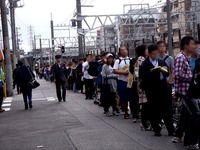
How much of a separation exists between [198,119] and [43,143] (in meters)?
3.27

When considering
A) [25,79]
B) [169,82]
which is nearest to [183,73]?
[169,82]

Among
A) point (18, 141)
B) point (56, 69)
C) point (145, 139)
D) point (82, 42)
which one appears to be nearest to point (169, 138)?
point (145, 139)

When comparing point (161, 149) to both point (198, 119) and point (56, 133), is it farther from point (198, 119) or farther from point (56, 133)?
point (56, 133)

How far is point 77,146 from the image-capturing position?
319 inches

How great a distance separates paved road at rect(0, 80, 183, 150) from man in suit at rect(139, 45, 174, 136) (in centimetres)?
36

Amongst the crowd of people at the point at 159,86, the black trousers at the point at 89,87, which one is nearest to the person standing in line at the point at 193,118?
the crowd of people at the point at 159,86

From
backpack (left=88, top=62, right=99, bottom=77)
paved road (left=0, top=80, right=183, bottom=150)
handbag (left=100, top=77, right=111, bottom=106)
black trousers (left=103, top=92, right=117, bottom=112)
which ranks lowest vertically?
paved road (left=0, top=80, right=183, bottom=150)

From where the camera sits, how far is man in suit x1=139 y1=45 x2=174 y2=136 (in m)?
8.44

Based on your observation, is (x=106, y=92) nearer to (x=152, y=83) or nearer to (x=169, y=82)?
(x=169, y=82)

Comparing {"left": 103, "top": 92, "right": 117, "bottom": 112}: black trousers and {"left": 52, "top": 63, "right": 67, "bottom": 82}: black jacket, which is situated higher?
{"left": 52, "top": 63, "right": 67, "bottom": 82}: black jacket

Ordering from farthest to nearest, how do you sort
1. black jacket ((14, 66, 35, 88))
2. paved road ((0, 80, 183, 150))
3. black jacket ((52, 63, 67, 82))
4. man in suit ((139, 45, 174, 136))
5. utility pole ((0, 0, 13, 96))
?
utility pole ((0, 0, 13, 96)) < black jacket ((52, 63, 67, 82)) < black jacket ((14, 66, 35, 88)) < man in suit ((139, 45, 174, 136)) < paved road ((0, 80, 183, 150))

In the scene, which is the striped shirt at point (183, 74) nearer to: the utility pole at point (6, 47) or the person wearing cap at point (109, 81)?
the person wearing cap at point (109, 81)

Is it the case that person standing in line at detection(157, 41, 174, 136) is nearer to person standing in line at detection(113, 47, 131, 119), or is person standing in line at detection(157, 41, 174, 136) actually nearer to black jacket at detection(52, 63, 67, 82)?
person standing in line at detection(113, 47, 131, 119)

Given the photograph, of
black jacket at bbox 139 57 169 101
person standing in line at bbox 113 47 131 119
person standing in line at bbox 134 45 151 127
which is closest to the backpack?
person standing in line at bbox 113 47 131 119
